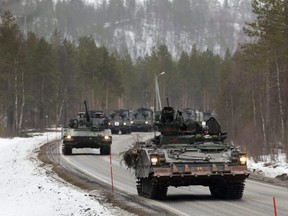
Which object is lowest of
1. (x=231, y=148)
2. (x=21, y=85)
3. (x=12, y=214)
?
(x=12, y=214)

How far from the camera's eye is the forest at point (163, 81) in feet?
151

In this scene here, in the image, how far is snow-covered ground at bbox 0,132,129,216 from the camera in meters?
15.3

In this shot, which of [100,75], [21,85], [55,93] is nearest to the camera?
[21,85]

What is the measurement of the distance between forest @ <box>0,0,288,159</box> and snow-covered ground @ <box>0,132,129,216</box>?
13.3m

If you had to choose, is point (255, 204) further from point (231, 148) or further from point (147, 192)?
point (147, 192)

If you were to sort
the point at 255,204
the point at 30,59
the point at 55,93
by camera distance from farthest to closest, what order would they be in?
the point at 55,93 → the point at 30,59 → the point at 255,204

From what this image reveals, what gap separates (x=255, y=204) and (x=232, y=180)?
862 millimetres

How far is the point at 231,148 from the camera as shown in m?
15.5

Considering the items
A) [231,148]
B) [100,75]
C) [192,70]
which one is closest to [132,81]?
[192,70]

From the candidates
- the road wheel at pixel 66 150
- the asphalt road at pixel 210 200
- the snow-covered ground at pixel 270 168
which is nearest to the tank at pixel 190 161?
the asphalt road at pixel 210 200

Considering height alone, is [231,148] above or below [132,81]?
below

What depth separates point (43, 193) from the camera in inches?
755

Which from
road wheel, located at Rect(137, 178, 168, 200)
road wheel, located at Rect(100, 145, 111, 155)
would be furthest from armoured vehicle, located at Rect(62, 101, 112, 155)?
road wheel, located at Rect(137, 178, 168, 200)

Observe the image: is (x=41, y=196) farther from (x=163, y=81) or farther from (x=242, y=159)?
(x=163, y=81)
